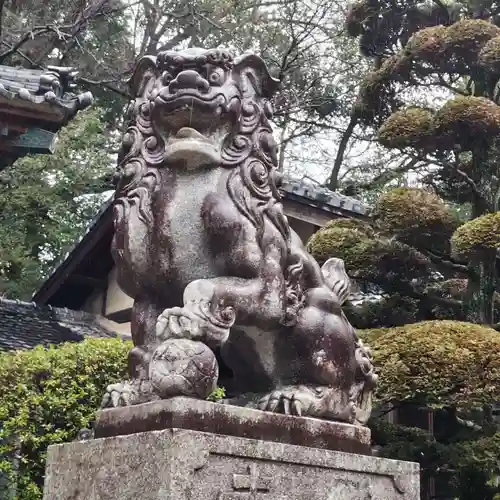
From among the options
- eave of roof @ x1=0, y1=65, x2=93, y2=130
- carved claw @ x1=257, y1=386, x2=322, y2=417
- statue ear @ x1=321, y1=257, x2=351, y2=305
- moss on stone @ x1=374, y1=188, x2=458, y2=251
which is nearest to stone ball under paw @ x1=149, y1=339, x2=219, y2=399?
carved claw @ x1=257, y1=386, x2=322, y2=417

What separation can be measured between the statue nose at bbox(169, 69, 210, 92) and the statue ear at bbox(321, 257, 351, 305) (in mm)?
1135

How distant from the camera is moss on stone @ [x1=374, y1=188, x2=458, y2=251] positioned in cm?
786

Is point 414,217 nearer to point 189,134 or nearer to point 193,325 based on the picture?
point 189,134

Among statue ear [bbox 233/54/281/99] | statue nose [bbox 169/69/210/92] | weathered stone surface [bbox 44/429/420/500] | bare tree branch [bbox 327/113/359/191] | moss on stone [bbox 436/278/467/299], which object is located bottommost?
weathered stone surface [bbox 44/429/420/500]

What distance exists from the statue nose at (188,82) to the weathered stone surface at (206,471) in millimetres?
1481

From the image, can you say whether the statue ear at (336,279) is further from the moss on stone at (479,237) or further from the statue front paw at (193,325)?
the moss on stone at (479,237)

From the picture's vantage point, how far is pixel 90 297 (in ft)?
40.9

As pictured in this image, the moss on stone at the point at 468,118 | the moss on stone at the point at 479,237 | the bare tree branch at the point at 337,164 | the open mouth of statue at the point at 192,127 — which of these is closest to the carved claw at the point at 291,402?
the open mouth of statue at the point at 192,127

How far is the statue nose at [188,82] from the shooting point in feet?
11.1

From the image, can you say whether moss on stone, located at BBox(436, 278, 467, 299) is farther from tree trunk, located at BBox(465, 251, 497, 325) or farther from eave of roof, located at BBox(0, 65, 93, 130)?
eave of roof, located at BBox(0, 65, 93, 130)

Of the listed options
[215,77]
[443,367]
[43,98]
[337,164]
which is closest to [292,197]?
[43,98]

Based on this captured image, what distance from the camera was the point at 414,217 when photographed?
7.84 meters

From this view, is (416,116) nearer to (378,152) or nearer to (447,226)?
(447,226)

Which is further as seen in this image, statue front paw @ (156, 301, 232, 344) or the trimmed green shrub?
the trimmed green shrub
